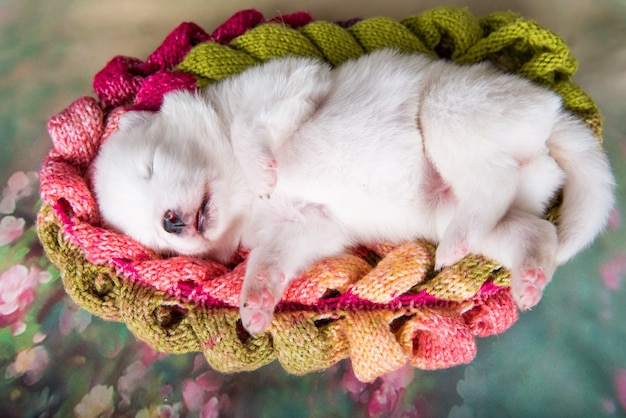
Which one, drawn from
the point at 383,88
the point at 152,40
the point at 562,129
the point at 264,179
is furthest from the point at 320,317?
the point at 152,40

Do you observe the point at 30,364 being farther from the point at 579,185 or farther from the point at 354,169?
the point at 579,185

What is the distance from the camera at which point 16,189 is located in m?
2.13

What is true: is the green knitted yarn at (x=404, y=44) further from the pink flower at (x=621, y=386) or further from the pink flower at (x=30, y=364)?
the pink flower at (x=30, y=364)

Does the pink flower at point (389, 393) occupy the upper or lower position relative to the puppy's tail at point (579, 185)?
lower

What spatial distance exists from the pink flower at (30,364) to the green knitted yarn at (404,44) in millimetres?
1191

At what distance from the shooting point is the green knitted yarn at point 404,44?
188cm

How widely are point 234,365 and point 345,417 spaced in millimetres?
476

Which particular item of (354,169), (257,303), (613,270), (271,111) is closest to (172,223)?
(257,303)

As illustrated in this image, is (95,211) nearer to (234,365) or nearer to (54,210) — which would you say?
(54,210)

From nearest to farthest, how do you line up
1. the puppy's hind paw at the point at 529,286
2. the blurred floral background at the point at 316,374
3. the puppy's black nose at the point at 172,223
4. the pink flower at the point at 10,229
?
1. the puppy's hind paw at the point at 529,286
2. the puppy's black nose at the point at 172,223
3. the blurred floral background at the point at 316,374
4. the pink flower at the point at 10,229

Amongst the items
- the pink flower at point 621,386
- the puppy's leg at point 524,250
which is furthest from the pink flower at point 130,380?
the pink flower at point 621,386

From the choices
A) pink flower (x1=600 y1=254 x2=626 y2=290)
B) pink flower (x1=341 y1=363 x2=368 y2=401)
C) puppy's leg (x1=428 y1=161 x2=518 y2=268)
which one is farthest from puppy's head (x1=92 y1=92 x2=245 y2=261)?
pink flower (x1=600 y1=254 x2=626 y2=290)

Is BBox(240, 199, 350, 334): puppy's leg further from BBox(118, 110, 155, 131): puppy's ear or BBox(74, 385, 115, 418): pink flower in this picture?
BBox(74, 385, 115, 418): pink flower

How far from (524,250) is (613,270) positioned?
2.13 ft
